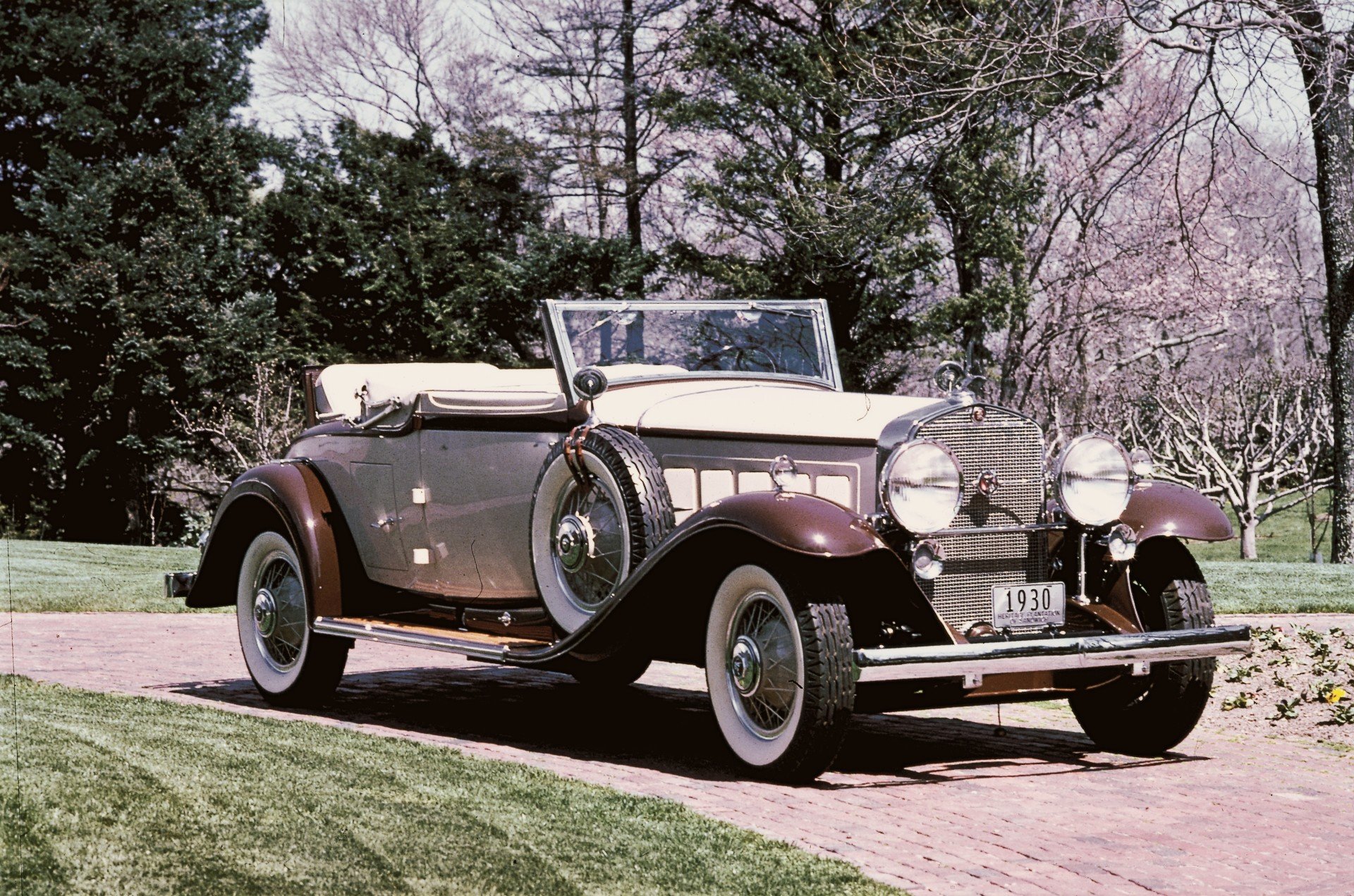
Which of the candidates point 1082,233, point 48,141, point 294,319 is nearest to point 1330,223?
point 1082,233

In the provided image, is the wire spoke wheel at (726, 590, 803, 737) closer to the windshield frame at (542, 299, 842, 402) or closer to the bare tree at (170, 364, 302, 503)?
the windshield frame at (542, 299, 842, 402)

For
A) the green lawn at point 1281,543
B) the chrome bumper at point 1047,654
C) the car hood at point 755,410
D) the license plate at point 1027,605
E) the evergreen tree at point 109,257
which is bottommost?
the green lawn at point 1281,543

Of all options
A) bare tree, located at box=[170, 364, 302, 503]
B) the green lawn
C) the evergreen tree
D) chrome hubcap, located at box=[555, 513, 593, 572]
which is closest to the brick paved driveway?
chrome hubcap, located at box=[555, 513, 593, 572]

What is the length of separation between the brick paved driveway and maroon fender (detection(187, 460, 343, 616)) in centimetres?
54

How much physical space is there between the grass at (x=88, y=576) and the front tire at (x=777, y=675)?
20.2ft

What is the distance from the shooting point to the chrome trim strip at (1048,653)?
5.36 metres

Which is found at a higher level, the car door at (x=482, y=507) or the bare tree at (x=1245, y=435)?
the bare tree at (x=1245, y=435)

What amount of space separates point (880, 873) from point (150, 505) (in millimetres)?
27431

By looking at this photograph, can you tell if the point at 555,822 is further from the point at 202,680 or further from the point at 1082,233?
the point at 1082,233

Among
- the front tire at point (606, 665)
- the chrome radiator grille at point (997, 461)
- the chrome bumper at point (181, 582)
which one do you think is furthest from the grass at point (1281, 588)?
the chrome bumper at point (181, 582)

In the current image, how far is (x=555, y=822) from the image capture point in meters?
→ 4.82

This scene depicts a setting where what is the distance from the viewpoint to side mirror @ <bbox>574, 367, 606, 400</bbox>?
21.4ft

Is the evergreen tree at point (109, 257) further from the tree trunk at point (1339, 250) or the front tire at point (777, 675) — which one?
the front tire at point (777, 675)

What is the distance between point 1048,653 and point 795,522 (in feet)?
3.32
